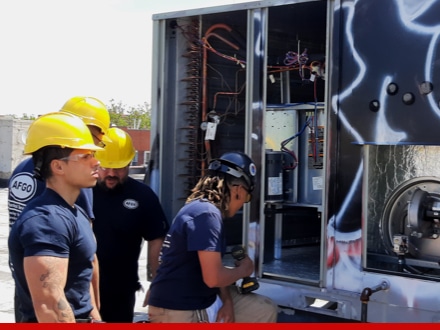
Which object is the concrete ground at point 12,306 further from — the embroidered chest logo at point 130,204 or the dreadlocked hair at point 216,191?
the dreadlocked hair at point 216,191

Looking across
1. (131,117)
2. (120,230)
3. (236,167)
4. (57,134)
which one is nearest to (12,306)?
(120,230)

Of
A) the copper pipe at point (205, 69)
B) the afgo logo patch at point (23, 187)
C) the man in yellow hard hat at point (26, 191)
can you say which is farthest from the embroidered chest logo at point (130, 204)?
the copper pipe at point (205, 69)

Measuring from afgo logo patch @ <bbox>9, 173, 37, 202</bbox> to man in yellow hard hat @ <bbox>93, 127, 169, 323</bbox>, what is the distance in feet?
2.52

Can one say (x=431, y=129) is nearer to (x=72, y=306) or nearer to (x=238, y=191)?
(x=238, y=191)

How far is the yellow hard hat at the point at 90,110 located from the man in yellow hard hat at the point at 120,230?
179 millimetres

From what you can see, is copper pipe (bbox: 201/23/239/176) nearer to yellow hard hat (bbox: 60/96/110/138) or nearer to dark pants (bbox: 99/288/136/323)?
yellow hard hat (bbox: 60/96/110/138)

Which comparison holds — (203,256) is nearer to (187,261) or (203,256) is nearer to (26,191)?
(187,261)

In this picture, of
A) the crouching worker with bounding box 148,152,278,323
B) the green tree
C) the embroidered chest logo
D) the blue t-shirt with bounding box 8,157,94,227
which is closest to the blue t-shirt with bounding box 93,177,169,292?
the embroidered chest logo

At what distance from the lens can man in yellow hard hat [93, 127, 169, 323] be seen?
4.26 m

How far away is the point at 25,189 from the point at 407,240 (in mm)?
2354

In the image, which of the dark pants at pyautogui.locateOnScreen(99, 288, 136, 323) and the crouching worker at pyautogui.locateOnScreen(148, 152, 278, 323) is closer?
the crouching worker at pyautogui.locateOnScreen(148, 152, 278, 323)

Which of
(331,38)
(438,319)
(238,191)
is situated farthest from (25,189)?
(438,319)

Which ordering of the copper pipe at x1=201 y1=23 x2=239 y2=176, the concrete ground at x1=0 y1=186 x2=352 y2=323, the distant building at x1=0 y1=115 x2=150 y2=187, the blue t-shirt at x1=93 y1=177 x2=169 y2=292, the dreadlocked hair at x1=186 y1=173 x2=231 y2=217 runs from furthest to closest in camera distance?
the distant building at x1=0 y1=115 x2=150 y2=187
the copper pipe at x1=201 y1=23 x2=239 y2=176
the concrete ground at x1=0 y1=186 x2=352 y2=323
the blue t-shirt at x1=93 y1=177 x2=169 y2=292
the dreadlocked hair at x1=186 y1=173 x2=231 y2=217

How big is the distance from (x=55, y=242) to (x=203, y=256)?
2.90 ft
